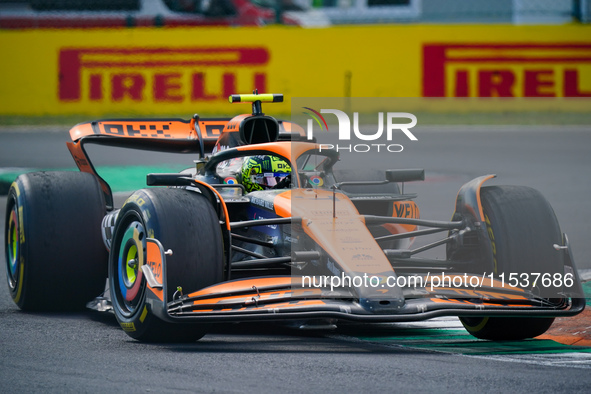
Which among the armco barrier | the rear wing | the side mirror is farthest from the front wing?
the armco barrier

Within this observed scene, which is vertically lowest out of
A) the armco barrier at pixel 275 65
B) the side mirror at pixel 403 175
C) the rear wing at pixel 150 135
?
the side mirror at pixel 403 175

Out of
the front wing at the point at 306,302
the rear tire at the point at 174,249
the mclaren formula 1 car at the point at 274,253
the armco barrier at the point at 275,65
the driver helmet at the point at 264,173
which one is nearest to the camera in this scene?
the front wing at the point at 306,302

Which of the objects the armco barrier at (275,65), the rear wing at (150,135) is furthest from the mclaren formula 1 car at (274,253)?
the armco barrier at (275,65)

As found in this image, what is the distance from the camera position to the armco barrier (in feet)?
63.0

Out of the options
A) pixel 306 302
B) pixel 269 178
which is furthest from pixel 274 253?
pixel 306 302

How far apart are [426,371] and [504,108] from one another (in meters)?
15.9

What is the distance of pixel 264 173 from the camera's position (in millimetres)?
6641

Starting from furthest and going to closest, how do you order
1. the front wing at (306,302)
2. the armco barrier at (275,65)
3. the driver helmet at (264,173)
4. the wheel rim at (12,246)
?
the armco barrier at (275,65) → the wheel rim at (12,246) → the driver helmet at (264,173) → the front wing at (306,302)

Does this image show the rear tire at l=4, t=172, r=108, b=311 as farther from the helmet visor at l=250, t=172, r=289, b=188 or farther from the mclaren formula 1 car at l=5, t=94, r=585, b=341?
the helmet visor at l=250, t=172, r=289, b=188

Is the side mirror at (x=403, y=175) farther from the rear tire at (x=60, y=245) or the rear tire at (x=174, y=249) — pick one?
the rear tire at (x=60, y=245)

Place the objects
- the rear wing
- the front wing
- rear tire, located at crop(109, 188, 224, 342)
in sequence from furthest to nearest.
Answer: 1. the rear wing
2. rear tire, located at crop(109, 188, 224, 342)
3. the front wing

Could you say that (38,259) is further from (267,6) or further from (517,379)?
(267,6)

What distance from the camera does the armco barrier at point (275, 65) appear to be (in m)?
19.2

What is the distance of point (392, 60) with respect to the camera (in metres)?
19.8
